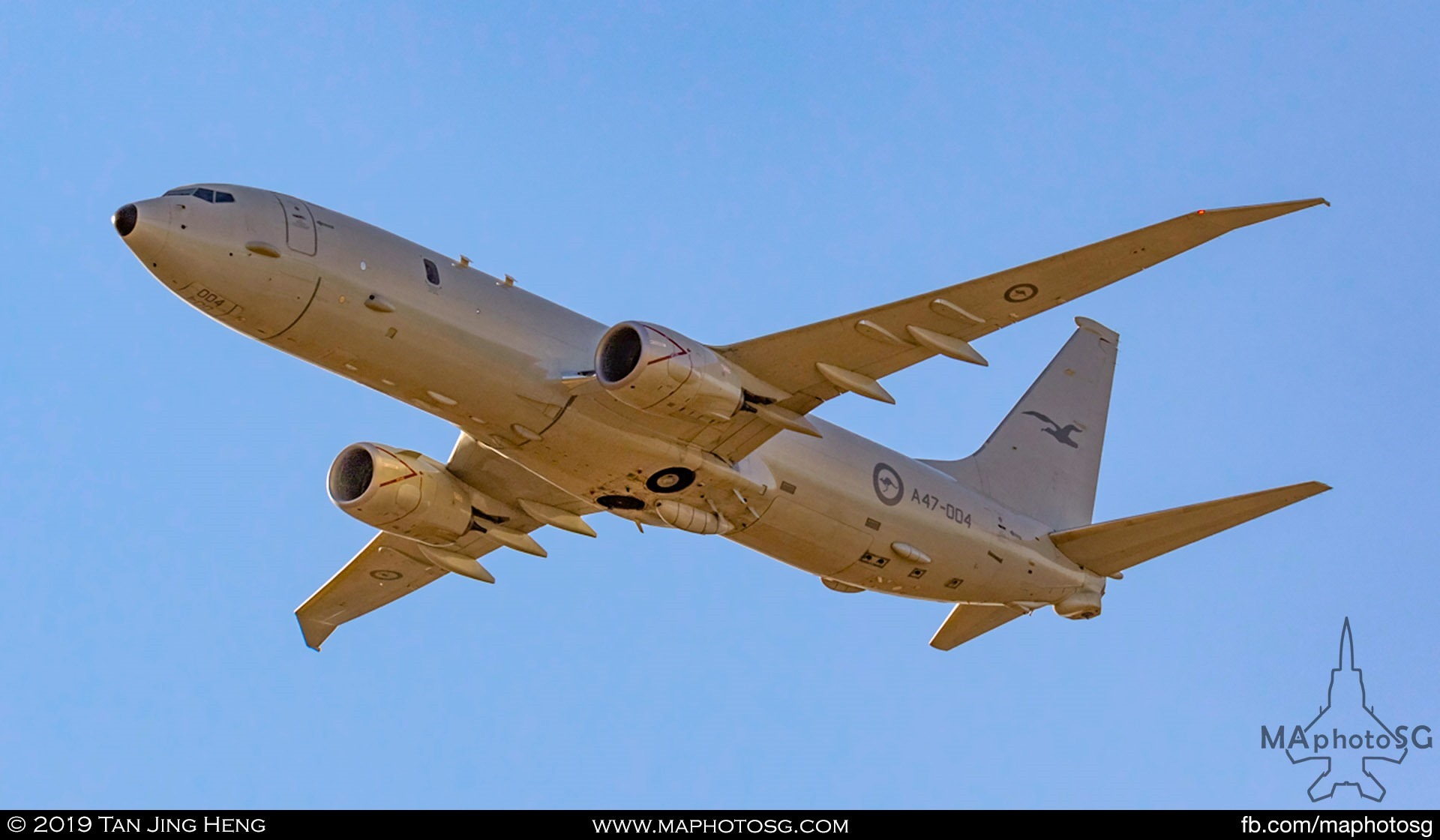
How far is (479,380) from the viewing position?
27344 millimetres

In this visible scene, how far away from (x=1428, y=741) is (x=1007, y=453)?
11242 millimetres

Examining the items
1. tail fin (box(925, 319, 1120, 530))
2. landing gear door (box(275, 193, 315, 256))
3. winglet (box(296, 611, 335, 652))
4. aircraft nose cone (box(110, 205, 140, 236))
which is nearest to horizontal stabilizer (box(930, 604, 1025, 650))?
Result: tail fin (box(925, 319, 1120, 530))

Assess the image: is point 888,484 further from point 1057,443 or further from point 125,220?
point 125,220

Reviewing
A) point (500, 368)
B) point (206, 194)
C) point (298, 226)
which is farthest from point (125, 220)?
point (500, 368)

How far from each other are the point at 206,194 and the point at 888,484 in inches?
544

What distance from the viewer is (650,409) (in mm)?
26969

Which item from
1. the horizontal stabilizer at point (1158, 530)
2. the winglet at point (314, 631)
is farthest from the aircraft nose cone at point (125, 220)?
the horizontal stabilizer at point (1158, 530)

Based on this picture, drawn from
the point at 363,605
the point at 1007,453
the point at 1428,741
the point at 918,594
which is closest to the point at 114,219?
the point at 363,605

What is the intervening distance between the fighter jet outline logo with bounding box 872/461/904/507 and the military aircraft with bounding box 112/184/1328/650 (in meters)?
0.05

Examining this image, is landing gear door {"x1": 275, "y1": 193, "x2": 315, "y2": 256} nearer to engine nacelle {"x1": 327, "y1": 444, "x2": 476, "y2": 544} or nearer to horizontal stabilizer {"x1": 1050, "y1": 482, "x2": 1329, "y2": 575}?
engine nacelle {"x1": 327, "y1": 444, "x2": 476, "y2": 544}

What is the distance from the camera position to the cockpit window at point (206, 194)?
1019 inches

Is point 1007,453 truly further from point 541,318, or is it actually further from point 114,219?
point 114,219
